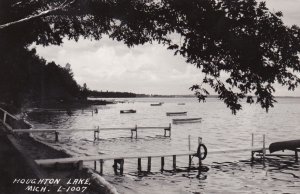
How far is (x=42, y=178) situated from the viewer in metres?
14.8

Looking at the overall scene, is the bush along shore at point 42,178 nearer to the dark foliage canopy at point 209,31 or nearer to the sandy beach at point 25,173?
the sandy beach at point 25,173

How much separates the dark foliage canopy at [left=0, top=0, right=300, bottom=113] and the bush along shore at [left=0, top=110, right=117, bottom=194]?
4.56 meters

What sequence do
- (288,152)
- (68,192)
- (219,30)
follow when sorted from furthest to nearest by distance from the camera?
(288,152), (68,192), (219,30)

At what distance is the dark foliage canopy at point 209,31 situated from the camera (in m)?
7.83

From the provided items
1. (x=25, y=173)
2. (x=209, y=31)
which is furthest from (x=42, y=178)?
(x=209, y=31)

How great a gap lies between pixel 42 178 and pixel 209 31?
10042 mm

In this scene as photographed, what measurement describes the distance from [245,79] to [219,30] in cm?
150

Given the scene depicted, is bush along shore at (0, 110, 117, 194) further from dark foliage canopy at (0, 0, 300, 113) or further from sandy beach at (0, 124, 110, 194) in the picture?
dark foliage canopy at (0, 0, 300, 113)

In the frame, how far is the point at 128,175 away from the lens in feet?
79.9

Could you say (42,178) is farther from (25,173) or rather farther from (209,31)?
(209,31)

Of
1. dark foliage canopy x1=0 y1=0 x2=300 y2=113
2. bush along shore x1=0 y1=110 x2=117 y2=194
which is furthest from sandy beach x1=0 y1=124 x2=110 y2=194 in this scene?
dark foliage canopy x1=0 y1=0 x2=300 y2=113

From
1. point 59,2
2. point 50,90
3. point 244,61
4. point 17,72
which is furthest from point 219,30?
point 50,90

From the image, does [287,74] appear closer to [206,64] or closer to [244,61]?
[244,61]

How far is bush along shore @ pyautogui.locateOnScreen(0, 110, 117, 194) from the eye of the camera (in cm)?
1177
